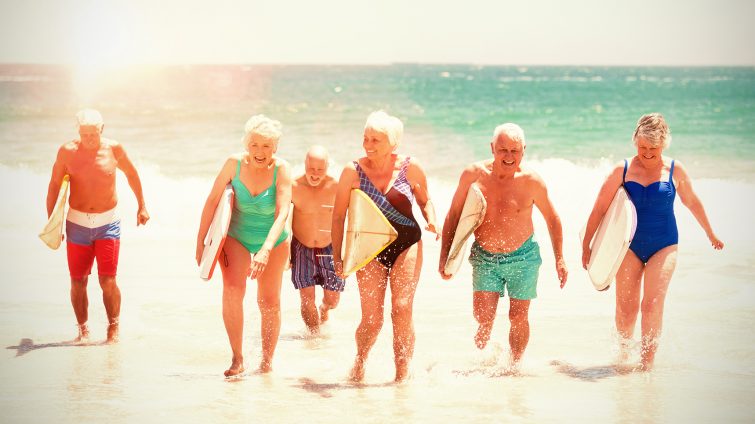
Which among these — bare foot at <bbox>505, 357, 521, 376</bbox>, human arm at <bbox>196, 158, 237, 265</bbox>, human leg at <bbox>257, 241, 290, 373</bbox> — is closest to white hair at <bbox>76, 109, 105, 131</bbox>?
human arm at <bbox>196, 158, 237, 265</bbox>

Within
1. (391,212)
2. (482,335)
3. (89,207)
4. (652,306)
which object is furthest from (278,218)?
(652,306)

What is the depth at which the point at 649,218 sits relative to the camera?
5973 mm

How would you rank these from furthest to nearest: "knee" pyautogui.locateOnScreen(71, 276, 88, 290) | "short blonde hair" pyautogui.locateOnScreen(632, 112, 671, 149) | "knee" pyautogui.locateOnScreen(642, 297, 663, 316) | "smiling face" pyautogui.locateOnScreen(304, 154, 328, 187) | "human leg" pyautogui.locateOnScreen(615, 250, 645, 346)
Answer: "smiling face" pyautogui.locateOnScreen(304, 154, 328, 187), "knee" pyautogui.locateOnScreen(71, 276, 88, 290), "human leg" pyautogui.locateOnScreen(615, 250, 645, 346), "knee" pyautogui.locateOnScreen(642, 297, 663, 316), "short blonde hair" pyautogui.locateOnScreen(632, 112, 671, 149)

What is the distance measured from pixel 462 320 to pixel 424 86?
153 ft

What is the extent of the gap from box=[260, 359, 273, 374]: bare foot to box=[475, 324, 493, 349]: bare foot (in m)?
1.39

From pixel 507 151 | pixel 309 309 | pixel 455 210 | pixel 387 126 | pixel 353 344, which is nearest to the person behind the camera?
pixel 387 126

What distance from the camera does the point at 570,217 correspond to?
13.1m

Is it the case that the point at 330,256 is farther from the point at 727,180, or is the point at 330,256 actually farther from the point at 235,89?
the point at 235,89

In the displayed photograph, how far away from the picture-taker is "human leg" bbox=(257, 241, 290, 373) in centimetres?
574

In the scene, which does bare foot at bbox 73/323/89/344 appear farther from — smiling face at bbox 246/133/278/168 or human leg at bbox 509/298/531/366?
human leg at bbox 509/298/531/366

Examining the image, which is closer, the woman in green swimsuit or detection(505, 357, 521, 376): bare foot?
the woman in green swimsuit

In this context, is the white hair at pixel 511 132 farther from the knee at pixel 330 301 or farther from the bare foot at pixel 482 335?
the knee at pixel 330 301

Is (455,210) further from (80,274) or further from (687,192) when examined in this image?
(80,274)

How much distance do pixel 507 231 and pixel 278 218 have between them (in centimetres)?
146
